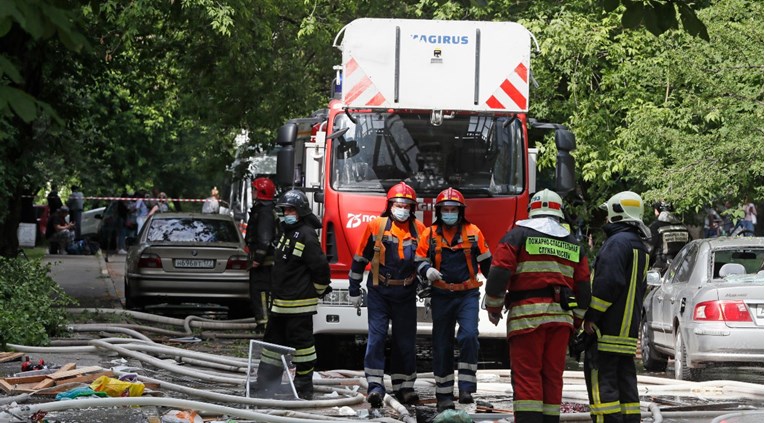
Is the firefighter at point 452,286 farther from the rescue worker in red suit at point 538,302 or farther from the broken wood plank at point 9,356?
the broken wood plank at point 9,356

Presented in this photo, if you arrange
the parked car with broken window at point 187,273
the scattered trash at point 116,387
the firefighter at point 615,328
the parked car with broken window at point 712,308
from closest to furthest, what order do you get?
the firefighter at point 615,328 < the scattered trash at point 116,387 < the parked car with broken window at point 712,308 < the parked car with broken window at point 187,273

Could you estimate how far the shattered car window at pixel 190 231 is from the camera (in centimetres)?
1930

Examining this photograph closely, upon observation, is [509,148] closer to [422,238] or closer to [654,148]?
[422,238]

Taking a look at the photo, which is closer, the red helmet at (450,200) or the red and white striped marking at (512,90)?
the red helmet at (450,200)

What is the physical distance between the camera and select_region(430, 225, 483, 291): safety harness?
10.8m

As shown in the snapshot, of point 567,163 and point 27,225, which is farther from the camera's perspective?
point 27,225

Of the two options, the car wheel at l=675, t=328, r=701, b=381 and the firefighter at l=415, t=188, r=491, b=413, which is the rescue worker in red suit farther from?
the car wheel at l=675, t=328, r=701, b=381

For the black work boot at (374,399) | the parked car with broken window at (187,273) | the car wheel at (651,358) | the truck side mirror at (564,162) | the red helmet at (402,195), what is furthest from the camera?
the parked car with broken window at (187,273)

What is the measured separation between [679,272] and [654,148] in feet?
14.2

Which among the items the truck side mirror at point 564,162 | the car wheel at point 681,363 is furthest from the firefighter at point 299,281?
the car wheel at point 681,363

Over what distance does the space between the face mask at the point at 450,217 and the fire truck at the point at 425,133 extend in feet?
7.95

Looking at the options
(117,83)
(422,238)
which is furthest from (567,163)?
(117,83)

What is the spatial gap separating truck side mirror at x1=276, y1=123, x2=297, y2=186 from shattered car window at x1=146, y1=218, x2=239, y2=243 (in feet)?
17.5

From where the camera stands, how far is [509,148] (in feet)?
45.2
